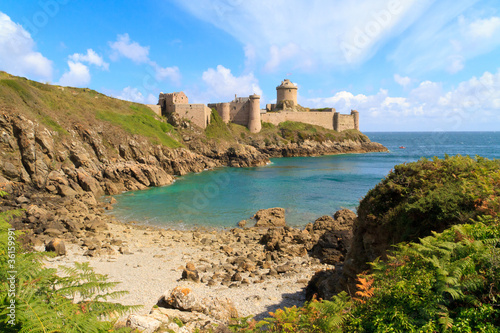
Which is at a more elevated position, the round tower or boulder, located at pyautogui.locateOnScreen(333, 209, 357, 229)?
the round tower

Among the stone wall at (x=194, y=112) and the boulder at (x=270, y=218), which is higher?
the stone wall at (x=194, y=112)

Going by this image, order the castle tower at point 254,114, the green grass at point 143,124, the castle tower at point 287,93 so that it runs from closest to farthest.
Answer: the green grass at point 143,124 → the castle tower at point 254,114 → the castle tower at point 287,93

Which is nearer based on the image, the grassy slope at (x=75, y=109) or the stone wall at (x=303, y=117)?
the grassy slope at (x=75, y=109)

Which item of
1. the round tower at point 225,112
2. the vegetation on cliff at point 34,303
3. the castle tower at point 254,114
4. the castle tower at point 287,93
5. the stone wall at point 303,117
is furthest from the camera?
the castle tower at point 287,93

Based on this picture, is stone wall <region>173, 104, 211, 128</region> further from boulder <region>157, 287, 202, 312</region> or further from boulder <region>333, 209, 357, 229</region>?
boulder <region>157, 287, 202, 312</region>

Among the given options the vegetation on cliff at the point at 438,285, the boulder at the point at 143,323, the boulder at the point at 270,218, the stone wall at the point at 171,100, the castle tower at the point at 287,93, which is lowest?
the boulder at the point at 270,218

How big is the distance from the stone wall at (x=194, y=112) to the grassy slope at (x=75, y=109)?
5167 mm

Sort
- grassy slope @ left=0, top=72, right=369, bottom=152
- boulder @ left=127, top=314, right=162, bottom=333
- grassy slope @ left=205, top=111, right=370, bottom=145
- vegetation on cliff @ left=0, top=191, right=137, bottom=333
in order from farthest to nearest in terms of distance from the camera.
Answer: grassy slope @ left=205, top=111, right=370, bottom=145 < grassy slope @ left=0, top=72, right=369, bottom=152 < boulder @ left=127, top=314, right=162, bottom=333 < vegetation on cliff @ left=0, top=191, right=137, bottom=333

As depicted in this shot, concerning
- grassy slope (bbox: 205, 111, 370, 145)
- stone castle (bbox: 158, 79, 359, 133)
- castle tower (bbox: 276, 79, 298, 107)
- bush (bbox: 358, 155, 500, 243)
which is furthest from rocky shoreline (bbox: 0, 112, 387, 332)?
castle tower (bbox: 276, 79, 298, 107)

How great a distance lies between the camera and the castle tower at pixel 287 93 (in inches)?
3123

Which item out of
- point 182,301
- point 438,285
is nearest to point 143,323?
point 182,301

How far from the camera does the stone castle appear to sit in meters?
60.0

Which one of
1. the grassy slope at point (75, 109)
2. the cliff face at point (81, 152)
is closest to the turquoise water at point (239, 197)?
the cliff face at point (81, 152)

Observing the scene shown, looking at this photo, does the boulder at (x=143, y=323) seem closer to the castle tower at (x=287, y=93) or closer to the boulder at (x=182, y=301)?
the boulder at (x=182, y=301)
